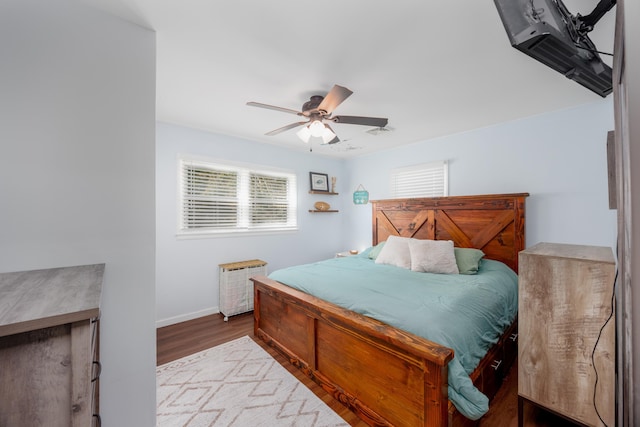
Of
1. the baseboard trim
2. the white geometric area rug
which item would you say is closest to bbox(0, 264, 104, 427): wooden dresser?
the white geometric area rug

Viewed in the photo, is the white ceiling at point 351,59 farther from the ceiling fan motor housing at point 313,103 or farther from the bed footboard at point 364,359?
the bed footboard at point 364,359

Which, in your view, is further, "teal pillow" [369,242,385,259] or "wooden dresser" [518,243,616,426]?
"teal pillow" [369,242,385,259]

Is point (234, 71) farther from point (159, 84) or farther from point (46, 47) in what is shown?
point (46, 47)

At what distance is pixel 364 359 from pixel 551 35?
1994 millimetres

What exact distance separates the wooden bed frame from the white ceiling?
4.31ft

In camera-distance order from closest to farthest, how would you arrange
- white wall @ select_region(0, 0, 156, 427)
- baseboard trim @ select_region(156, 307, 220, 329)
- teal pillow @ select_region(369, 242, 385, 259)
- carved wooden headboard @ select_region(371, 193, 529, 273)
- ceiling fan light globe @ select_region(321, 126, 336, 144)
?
1. white wall @ select_region(0, 0, 156, 427)
2. ceiling fan light globe @ select_region(321, 126, 336, 144)
3. carved wooden headboard @ select_region(371, 193, 529, 273)
4. baseboard trim @ select_region(156, 307, 220, 329)
5. teal pillow @ select_region(369, 242, 385, 259)

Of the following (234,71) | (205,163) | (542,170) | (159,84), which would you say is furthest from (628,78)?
(205,163)

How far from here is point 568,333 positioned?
1481 mm

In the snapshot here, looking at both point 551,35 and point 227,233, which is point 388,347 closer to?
point 551,35

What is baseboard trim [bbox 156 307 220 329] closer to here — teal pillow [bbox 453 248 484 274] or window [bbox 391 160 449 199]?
teal pillow [bbox 453 248 484 274]

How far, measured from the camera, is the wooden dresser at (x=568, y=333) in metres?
1.39

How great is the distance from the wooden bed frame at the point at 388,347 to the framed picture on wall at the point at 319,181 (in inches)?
85.9

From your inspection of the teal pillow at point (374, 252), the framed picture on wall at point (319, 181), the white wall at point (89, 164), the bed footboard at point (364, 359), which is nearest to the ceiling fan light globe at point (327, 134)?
the white wall at point (89, 164)

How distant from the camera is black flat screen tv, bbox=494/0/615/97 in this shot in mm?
1014
